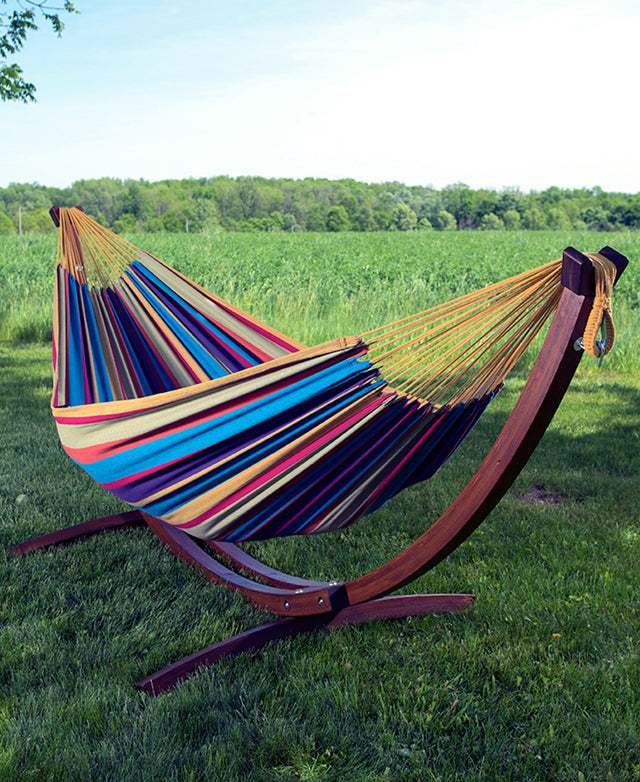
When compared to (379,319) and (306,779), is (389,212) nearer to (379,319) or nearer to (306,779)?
(379,319)

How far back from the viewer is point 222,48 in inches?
303

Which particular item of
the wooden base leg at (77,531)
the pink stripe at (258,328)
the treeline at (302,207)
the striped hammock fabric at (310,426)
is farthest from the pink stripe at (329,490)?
the treeline at (302,207)

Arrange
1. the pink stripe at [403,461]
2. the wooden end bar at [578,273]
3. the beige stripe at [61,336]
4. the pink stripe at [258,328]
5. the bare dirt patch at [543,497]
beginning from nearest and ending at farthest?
1. the wooden end bar at [578,273]
2. the pink stripe at [403,461]
3. the beige stripe at [61,336]
4. the pink stripe at [258,328]
5. the bare dirt patch at [543,497]

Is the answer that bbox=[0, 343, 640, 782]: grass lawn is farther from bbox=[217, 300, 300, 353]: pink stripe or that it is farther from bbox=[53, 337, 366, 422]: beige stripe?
bbox=[217, 300, 300, 353]: pink stripe

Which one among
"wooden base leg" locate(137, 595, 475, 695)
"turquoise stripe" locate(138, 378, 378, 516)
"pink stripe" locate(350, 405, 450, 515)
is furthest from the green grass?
"turquoise stripe" locate(138, 378, 378, 516)

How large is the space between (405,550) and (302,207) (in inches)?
1898

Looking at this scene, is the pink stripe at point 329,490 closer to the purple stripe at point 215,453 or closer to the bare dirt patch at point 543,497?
the purple stripe at point 215,453

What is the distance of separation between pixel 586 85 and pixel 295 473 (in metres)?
4.33

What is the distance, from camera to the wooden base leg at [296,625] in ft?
4.63

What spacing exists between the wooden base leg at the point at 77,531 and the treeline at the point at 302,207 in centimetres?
3845

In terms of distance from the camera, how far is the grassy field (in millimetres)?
1198

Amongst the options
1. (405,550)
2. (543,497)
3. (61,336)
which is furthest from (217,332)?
(543,497)

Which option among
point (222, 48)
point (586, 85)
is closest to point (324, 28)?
point (586, 85)

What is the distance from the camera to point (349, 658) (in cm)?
151
